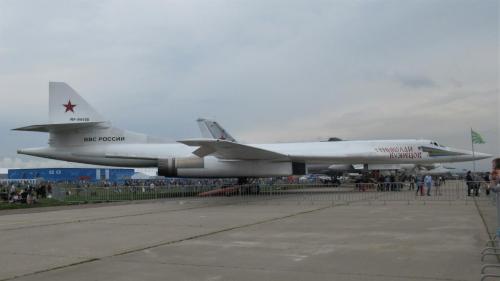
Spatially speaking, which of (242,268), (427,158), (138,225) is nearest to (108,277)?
(242,268)

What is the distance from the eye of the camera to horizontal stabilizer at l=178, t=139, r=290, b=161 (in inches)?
802

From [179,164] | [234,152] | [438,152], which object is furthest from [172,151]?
[438,152]

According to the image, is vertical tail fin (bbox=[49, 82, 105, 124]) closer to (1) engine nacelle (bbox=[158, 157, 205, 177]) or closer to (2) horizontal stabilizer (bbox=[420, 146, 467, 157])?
(1) engine nacelle (bbox=[158, 157, 205, 177])

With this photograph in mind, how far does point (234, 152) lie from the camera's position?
22250mm

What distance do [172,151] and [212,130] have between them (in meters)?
10.4

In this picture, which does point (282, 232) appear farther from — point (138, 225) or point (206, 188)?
point (206, 188)

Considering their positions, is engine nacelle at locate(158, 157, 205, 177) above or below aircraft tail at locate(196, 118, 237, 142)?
below

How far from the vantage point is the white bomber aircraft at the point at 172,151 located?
23.6 m

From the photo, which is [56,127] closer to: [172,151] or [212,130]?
[172,151]

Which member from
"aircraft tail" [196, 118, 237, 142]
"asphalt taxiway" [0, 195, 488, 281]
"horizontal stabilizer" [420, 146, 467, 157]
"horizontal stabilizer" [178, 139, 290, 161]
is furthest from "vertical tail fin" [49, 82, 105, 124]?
"horizontal stabilizer" [420, 146, 467, 157]

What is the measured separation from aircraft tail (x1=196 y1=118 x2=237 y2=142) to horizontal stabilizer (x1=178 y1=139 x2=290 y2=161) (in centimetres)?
Result: 1176

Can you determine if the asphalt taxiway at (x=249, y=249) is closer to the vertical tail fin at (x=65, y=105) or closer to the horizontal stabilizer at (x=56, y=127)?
the horizontal stabilizer at (x=56, y=127)

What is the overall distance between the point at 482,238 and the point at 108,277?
5956mm

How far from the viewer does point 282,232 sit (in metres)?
8.78
